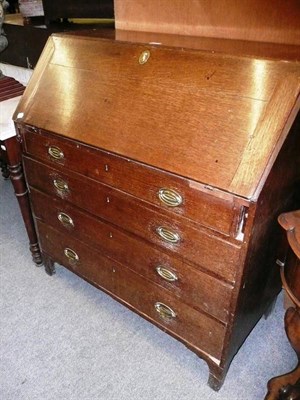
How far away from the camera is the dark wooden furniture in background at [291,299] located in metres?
0.84

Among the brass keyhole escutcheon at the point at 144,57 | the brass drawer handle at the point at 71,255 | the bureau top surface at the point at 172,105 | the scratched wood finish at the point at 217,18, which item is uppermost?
the scratched wood finish at the point at 217,18

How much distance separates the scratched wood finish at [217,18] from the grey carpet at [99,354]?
4.01 ft

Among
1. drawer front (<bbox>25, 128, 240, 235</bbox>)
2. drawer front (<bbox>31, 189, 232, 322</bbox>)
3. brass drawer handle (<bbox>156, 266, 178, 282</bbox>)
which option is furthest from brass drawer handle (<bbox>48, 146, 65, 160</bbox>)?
brass drawer handle (<bbox>156, 266, 178, 282</bbox>)

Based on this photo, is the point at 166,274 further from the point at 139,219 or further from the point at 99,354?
the point at 99,354

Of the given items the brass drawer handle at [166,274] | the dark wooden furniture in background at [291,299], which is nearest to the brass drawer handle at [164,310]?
the brass drawer handle at [166,274]

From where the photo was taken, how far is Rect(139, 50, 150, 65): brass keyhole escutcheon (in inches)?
42.4

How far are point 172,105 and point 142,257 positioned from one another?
542 millimetres

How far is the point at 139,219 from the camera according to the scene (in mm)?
1117

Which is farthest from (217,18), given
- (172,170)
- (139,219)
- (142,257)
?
(142,257)

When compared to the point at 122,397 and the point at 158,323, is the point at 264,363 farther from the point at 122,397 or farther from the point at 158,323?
the point at 122,397

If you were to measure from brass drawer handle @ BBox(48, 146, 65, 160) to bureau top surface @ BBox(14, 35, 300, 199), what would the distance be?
0.07 m

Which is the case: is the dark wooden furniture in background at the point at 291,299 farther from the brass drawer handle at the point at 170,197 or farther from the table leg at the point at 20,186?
the table leg at the point at 20,186

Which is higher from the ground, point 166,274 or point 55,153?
point 55,153

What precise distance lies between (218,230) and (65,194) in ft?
2.29
